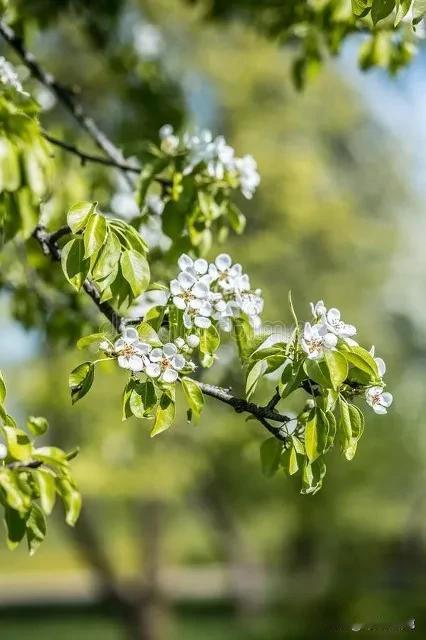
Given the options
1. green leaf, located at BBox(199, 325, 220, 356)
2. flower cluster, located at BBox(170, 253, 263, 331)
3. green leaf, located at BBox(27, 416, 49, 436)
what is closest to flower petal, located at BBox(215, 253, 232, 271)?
flower cluster, located at BBox(170, 253, 263, 331)

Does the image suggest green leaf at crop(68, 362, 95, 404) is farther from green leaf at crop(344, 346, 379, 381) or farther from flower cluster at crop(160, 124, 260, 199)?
flower cluster at crop(160, 124, 260, 199)

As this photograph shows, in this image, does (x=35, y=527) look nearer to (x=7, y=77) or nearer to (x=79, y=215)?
(x=79, y=215)

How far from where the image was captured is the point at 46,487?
2125 millimetres

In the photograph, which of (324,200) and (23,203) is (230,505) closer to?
(324,200)

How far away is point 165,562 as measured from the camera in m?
19.0

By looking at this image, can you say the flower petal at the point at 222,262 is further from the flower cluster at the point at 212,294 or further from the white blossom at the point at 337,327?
the white blossom at the point at 337,327

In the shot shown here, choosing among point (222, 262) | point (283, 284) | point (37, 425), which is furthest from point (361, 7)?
point (283, 284)

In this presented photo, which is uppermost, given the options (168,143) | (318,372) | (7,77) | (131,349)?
(168,143)

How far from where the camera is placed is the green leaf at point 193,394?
2135 mm

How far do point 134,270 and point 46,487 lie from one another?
55 centimetres

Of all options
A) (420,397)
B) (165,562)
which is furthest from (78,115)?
(165,562)

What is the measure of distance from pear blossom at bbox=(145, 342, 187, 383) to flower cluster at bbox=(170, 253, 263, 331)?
0.08m

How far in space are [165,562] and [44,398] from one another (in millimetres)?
7922

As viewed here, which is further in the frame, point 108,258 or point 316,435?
point 108,258
